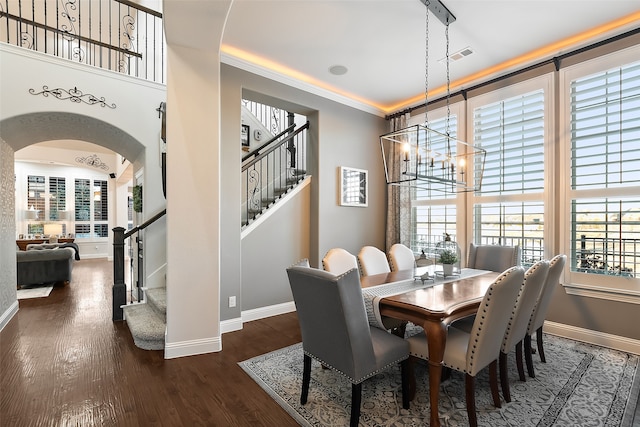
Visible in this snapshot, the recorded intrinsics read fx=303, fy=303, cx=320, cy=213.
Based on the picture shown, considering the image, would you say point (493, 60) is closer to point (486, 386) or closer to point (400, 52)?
point (400, 52)

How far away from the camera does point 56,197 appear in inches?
386

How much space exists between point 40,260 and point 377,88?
698cm

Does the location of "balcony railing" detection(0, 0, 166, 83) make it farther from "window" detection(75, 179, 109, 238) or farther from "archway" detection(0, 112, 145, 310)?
"window" detection(75, 179, 109, 238)

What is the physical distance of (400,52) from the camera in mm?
3605

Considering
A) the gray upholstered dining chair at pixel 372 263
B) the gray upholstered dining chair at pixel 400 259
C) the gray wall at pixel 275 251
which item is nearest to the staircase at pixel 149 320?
the gray wall at pixel 275 251

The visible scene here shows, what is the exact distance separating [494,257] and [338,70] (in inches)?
121

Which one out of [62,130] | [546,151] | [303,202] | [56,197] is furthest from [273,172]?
[56,197]

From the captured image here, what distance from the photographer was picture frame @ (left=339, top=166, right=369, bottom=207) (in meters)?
4.75

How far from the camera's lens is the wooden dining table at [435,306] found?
189cm

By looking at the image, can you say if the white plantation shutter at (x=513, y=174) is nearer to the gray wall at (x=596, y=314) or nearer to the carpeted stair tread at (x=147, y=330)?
the gray wall at (x=596, y=314)

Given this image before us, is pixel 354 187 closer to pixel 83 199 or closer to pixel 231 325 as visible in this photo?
pixel 231 325

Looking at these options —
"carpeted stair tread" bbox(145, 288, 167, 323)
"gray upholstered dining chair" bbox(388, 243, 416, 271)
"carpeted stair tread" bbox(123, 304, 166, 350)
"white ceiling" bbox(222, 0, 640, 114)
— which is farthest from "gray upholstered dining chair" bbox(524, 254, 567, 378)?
"carpeted stair tread" bbox(145, 288, 167, 323)

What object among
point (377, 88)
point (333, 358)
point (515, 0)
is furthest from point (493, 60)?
point (333, 358)

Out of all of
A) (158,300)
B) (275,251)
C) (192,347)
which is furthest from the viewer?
(275,251)
